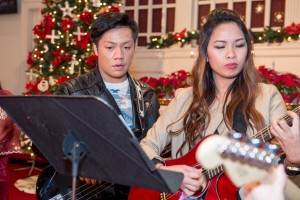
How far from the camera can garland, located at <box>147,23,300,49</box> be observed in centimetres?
463

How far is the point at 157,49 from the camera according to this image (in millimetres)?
5840

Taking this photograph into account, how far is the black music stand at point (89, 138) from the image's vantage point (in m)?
1.41

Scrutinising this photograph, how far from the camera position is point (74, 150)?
153cm

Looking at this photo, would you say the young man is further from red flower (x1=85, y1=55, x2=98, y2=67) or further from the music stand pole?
red flower (x1=85, y1=55, x2=98, y2=67)

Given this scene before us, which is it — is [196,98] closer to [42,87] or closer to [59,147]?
[59,147]

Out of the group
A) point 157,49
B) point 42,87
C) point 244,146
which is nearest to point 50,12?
point 42,87

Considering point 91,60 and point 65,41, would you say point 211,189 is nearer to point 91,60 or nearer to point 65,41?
point 91,60

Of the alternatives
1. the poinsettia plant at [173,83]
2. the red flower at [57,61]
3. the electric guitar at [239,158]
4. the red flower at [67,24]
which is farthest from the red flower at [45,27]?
the electric guitar at [239,158]

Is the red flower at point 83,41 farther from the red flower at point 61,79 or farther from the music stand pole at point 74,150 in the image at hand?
the music stand pole at point 74,150

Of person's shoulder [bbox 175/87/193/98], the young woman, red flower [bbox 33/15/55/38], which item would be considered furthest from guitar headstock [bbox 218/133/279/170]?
red flower [bbox 33/15/55/38]

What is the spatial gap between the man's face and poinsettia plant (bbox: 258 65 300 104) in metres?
1.94

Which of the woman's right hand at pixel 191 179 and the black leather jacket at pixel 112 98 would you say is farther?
the black leather jacket at pixel 112 98

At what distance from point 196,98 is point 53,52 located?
11.0 feet

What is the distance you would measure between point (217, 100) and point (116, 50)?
2.51 feet
